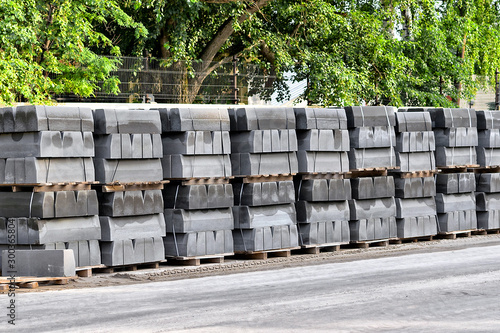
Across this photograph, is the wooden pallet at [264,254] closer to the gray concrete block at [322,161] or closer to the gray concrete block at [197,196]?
the gray concrete block at [197,196]

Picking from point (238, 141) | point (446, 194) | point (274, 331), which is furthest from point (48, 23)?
point (274, 331)

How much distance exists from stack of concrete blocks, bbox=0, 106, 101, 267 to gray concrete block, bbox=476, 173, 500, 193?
883cm

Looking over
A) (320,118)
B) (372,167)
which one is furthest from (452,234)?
(320,118)

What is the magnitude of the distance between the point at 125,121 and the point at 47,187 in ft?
4.98

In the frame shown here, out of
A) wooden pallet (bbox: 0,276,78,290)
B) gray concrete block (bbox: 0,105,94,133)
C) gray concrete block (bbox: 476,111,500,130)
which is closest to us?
wooden pallet (bbox: 0,276,78,290)

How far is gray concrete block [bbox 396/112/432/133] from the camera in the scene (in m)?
14.5

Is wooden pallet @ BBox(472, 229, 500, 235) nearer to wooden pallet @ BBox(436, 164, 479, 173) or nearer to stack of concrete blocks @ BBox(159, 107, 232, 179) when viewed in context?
wooden pallet @ BBox(436, 164, 479, 173)

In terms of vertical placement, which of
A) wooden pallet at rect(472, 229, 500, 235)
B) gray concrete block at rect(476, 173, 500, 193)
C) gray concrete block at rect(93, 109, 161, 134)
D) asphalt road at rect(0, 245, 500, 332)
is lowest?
wooden pallet at rect(472, 229, 500, 235)

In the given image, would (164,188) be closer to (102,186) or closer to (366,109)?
(102,186)

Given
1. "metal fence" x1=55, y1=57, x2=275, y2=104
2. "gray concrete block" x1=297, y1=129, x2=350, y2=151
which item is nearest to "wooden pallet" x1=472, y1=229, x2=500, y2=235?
"gray concrete block" x1=297, y1=129, x2=350, y2=151

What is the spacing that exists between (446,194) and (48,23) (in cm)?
1113

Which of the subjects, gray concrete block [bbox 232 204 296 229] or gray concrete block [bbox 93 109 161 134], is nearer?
gray concrete block [bbox 93 109 161 134]

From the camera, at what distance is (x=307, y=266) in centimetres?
1173

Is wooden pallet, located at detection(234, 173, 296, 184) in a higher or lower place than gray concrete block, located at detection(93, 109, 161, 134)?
lower
